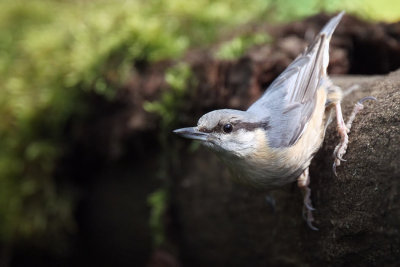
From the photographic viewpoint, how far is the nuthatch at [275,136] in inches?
82.4

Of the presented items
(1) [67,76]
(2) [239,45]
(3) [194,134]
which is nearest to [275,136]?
(3) [194,134]

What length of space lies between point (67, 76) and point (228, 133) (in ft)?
7.62

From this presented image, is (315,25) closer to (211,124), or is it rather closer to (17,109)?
(211,124)

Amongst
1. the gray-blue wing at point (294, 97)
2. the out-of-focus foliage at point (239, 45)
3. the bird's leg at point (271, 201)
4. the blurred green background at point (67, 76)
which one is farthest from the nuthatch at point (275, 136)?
the blurred green background at point (67, 76)

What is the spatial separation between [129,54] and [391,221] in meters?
Result: 2.69

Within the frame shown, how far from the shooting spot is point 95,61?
3.79m

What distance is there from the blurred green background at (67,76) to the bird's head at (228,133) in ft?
5.00

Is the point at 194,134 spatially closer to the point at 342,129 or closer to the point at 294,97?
the point at 294,97

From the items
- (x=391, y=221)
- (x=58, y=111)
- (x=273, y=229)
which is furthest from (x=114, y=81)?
(x=391, y=221)

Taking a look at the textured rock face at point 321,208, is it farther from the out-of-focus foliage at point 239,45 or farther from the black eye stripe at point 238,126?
the out-of-focus foliage at point 239,45

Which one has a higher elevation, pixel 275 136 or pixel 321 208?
pixel 275 136

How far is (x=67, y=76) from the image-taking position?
Result: 390 cm

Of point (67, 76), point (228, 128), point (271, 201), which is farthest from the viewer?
point (67, 76)

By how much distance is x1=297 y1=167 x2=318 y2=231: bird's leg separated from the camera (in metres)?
2.09
